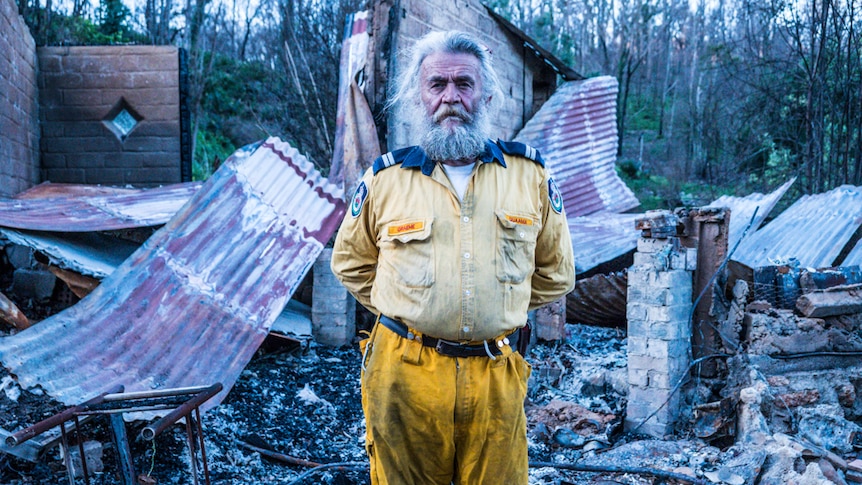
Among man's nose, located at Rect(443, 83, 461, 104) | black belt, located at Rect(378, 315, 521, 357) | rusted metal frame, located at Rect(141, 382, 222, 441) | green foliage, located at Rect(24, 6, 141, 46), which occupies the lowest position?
rusted metal frame, located at Rect(141, 382, 222, 441)

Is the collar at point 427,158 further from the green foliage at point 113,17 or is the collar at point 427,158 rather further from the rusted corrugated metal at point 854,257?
the green foliage at point 113,17

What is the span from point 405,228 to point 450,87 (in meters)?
0.58

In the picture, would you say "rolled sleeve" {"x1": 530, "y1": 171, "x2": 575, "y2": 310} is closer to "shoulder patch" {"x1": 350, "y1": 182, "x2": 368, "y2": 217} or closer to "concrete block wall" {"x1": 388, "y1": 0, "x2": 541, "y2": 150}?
"shoulder patch" {"x1": 350, "y1": 182, "x2": 368, "y2": 217}

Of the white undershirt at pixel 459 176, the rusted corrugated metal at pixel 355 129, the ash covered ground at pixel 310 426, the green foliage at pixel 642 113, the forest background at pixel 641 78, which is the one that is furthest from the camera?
the green foliage at pixel 642 113

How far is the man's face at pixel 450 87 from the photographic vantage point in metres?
2.42

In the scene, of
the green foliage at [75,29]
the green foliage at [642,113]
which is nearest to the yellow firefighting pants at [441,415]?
the green foliage at [75,29]

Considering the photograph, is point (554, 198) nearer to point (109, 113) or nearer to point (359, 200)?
point (359, 200)

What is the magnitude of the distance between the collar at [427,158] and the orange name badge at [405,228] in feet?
0.69

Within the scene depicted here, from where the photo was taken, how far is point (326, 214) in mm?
6223

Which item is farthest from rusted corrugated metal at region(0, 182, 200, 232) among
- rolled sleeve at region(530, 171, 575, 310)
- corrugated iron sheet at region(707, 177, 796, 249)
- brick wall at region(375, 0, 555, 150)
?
corrugated iron sheet at region(707, 177, 796, 249)

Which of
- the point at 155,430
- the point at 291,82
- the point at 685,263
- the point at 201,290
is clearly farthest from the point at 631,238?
the point at 291,82

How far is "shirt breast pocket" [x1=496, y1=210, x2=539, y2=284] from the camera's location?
229 cm

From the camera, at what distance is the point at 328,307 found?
629 centimetres

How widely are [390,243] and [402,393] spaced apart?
0.54 meters
